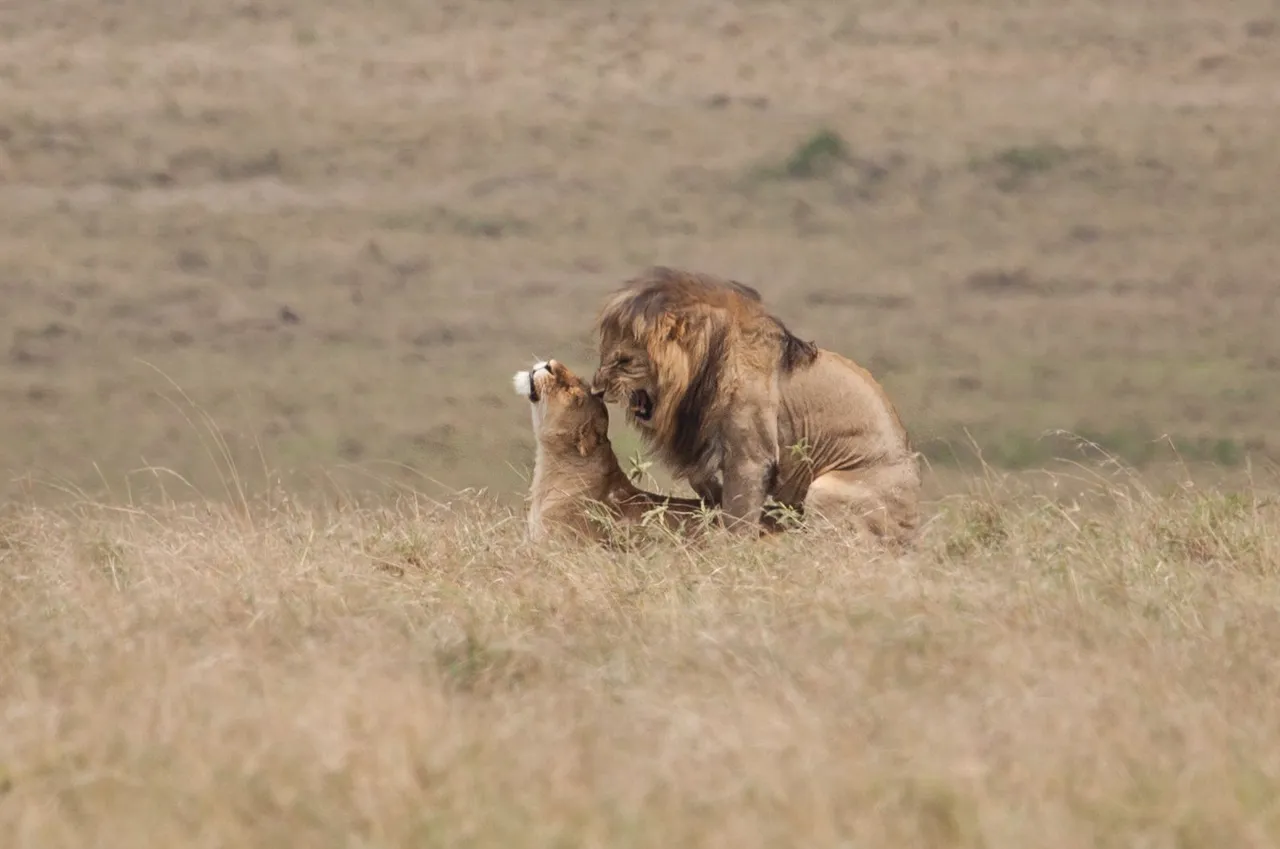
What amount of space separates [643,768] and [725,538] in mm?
2563

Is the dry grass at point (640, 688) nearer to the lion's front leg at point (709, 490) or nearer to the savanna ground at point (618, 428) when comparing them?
the savanna ground at point (618, 428)

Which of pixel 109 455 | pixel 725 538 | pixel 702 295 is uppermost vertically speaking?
pixel 702 295

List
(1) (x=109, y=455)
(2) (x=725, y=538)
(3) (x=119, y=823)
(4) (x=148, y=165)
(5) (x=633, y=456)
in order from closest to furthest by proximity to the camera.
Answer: (3) (x=119, y=823) < (2) (x=725, y=538) < (5) (x=633, y=456) < (1) (x=109, y=455) < (4) (x=148, y=165)

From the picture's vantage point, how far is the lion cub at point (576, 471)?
7.86 metres

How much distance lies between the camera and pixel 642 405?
797 cm

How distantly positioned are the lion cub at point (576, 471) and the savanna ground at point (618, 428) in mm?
216

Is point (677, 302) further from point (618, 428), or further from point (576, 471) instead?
point (618, 428)

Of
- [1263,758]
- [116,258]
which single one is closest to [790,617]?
[1263,758]

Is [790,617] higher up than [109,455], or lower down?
higher up

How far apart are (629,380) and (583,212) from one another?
52.3 ft

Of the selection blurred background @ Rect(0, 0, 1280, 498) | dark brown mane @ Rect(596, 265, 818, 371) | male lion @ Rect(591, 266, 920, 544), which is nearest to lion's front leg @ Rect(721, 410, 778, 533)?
male lion @ Rect(591, 266, 920, 544)

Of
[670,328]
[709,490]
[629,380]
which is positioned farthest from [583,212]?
[670,328]

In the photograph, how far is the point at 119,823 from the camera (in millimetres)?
4785

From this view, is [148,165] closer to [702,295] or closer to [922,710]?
[702,295]
